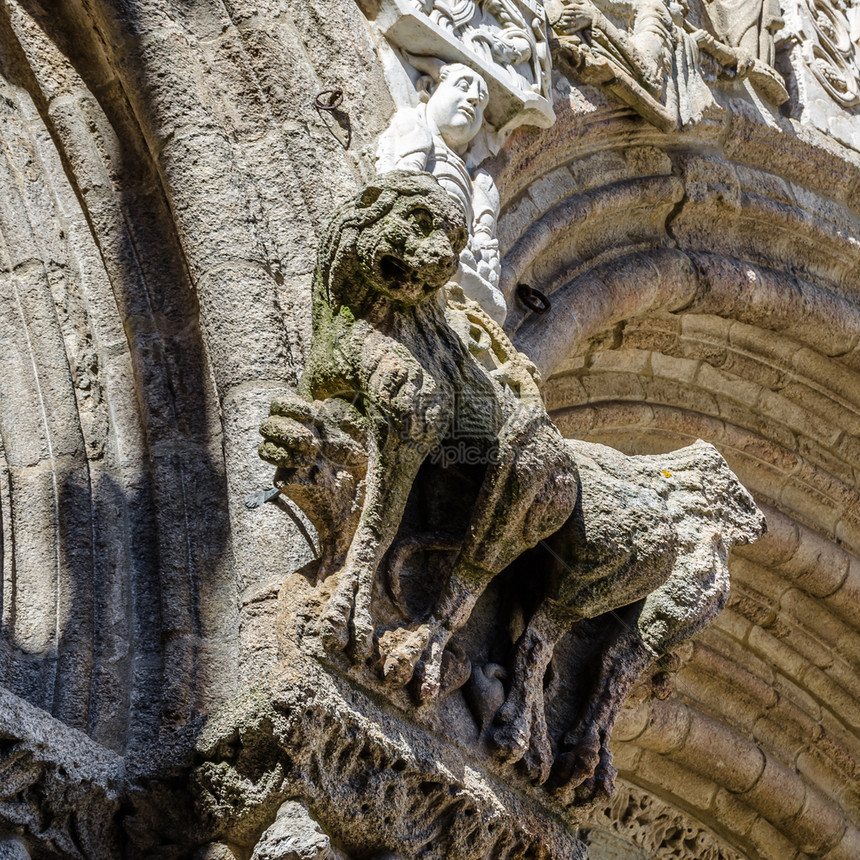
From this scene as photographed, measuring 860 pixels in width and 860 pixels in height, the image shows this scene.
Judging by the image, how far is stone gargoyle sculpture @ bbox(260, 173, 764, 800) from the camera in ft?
7.84

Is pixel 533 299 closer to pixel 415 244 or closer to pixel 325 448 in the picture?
pixel 415 244

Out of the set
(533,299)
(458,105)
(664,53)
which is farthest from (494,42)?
(664,53)

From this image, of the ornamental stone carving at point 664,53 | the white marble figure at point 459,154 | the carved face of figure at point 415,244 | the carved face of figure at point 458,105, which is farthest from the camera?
the ornamental stone carving at point 664,53

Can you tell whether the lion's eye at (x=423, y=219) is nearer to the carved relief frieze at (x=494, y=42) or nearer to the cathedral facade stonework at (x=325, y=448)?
the cathedral facade stonework at (x=325, y=448)

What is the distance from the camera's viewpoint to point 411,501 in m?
2.68

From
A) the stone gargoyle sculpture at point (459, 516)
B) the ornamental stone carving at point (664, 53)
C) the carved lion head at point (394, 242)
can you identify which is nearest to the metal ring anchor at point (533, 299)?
the ornamental stone carving at point (664, 53)

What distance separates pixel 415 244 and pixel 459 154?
1171 millimetres

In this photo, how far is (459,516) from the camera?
267 centimetres

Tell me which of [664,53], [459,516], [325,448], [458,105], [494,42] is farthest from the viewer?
[664,53]

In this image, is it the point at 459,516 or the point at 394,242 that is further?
the point at 459,516

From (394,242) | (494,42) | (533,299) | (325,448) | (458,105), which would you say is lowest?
(325,448)

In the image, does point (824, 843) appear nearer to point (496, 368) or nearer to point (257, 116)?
point (496, 368)

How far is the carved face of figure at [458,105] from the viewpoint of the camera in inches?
137

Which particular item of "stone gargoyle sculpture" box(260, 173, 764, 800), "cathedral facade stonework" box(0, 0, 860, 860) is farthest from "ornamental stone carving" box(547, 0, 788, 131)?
"stone gargoyle sculpture" box(260, 173, 764, 800)
